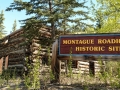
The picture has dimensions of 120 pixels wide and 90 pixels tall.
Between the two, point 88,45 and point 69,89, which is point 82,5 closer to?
point 88,45

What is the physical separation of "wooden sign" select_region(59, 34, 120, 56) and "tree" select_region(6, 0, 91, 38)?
5.33 meters

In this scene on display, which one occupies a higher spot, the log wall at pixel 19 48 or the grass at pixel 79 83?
the log wall at pixel 19 48

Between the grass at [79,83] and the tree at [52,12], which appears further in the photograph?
the tree at [52,12]

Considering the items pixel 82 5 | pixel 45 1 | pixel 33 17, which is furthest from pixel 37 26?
pixel 82 5

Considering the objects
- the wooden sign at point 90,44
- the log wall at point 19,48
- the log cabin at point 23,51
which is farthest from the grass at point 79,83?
the log wall at point 19,48

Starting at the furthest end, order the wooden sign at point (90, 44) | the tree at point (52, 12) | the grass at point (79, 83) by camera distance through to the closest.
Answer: the tree at point (52, 12) < the wooden sign at point (90, 44) < the grass at point (79, 83)

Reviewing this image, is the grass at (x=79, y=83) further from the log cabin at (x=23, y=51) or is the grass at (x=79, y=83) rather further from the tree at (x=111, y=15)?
the tree at (x=111, y=15)

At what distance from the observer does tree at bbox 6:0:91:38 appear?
46.9ft

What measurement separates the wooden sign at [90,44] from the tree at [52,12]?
5.33m

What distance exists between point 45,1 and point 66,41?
24.0 feet

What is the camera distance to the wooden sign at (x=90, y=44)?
27.8ft

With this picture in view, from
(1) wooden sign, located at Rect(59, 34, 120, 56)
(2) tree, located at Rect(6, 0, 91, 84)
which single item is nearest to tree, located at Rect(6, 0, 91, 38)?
(2) tree, located at Rect(6, 0, 91, 84)

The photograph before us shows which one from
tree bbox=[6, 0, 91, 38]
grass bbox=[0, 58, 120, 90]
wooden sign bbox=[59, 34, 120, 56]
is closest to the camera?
grass bbox=[0, 58, 120, 90]

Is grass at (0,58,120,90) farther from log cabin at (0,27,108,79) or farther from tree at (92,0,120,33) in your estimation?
tree at (92,0,120,33)
